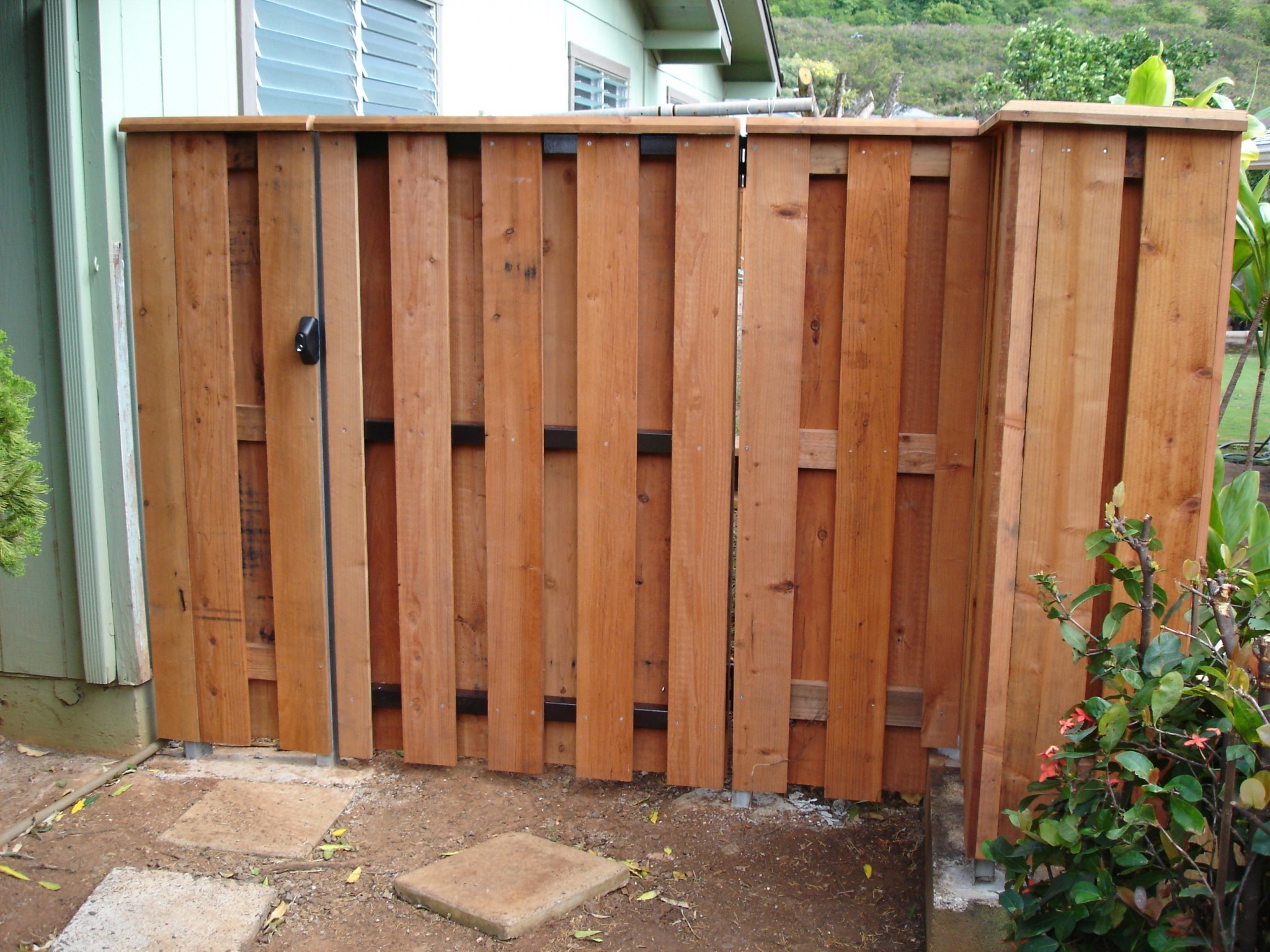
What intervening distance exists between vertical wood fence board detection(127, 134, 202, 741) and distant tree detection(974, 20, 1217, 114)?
80.7 ft

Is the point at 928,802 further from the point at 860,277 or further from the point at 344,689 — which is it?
the point at 344,689

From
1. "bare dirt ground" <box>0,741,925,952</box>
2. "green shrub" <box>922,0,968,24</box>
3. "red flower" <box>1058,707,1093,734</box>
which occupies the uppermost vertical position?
"green shrub" <box>922,0,968,24</box>

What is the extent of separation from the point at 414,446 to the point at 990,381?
1.72 metres

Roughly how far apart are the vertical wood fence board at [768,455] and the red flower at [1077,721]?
1163 mm

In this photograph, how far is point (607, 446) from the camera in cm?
329

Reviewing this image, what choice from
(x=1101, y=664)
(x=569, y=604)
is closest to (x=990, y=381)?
(x=1101, y=664)

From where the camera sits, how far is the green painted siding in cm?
331

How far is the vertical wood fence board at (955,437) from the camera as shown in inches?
117

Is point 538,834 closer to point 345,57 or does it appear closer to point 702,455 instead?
point 702,455

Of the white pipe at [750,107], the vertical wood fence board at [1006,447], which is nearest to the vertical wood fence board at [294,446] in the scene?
the white pipe at [750,107]

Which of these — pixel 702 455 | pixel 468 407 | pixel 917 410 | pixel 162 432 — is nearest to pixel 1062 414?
pixel 917 410

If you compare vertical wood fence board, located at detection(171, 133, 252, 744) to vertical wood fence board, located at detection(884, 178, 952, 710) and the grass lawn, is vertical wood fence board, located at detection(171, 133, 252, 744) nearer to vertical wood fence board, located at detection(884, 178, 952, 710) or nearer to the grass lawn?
vertical wood fence board, located at detection(884, 178, 952, 710)

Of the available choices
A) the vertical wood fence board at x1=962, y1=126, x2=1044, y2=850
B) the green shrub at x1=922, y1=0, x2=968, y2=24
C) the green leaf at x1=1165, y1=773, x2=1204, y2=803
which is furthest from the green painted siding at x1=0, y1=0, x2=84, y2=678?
the green shrub at x1=922, y1=0, x2=968, y2=24

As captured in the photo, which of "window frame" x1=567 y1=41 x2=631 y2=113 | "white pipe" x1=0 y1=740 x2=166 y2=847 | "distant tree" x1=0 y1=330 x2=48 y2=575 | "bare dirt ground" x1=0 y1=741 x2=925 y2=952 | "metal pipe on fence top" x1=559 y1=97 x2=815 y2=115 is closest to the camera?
"distant tree" x1=0 y1=330 x2=48 y2=575
